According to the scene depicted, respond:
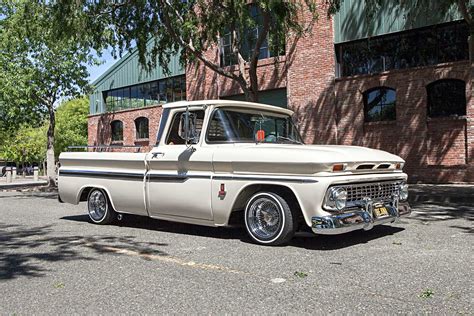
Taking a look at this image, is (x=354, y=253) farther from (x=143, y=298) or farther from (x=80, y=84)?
(x=80, y=84)

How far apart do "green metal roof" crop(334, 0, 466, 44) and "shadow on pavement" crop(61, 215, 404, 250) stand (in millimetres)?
10310

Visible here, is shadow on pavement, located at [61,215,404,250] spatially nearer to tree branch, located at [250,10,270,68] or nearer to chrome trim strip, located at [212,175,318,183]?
chrome trim strip, located at [212,175,318,183]

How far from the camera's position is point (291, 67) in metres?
20.0

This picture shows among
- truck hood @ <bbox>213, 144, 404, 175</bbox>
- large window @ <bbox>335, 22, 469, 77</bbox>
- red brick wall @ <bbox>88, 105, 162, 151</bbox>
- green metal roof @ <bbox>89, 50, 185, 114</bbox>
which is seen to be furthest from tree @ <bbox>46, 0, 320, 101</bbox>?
green metal roof @ <bbox>89, 50, 185, 114</bbox>

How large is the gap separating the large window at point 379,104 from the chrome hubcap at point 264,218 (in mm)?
12746

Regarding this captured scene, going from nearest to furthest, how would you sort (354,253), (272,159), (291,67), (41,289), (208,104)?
(41,289) → (354,253) → (272,159) → (208,104) → (291,67)

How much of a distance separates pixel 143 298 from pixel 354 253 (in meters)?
2.73

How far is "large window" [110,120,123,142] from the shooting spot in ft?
95.6

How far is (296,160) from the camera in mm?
5785

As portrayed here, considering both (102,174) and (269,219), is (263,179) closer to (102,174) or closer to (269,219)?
(269,219)

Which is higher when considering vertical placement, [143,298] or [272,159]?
[272,159]

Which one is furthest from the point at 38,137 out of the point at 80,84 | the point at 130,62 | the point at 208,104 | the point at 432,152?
the point at 208,104

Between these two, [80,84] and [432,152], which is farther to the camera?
[80,84]

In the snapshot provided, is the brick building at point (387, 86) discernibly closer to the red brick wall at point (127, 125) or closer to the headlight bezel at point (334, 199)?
the red brick wall at point (127, 125)
